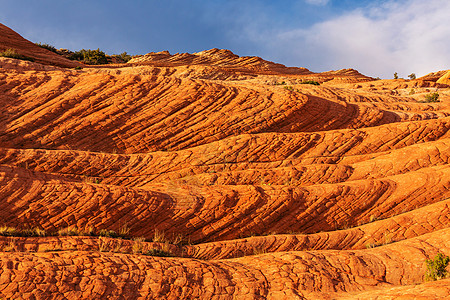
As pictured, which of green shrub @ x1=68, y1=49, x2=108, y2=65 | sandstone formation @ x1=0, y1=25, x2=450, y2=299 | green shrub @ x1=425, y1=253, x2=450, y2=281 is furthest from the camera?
green shrub @ x1=68, y1=49, x2=108, y2=65

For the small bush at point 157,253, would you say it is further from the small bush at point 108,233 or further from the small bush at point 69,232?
the small bush at point 69,232

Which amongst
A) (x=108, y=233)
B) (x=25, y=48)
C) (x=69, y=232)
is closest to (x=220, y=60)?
(x=25, y=48)

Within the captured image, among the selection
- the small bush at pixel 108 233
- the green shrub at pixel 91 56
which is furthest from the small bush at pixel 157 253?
the green shrub at pixel 91 56

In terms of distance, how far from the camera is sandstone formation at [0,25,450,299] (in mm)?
11023

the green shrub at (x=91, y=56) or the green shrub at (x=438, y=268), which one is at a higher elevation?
the green shrub at (x=91, y=56)

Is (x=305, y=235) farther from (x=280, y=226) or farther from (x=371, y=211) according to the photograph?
(x=371, y=211)

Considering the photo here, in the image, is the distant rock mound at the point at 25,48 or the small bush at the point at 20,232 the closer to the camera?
the small bush at the point at 20,232

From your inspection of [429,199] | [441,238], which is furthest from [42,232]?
[429,199]

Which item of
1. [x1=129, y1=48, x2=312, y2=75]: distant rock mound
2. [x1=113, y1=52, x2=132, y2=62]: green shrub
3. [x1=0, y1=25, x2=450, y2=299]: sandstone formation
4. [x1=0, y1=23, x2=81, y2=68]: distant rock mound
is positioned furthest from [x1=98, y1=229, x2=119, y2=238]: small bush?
[x1=113, y1=52, x2=132, y2=62]: green shrub

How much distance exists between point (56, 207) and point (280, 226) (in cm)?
827

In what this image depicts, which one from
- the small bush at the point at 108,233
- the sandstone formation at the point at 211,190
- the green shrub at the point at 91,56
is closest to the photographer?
the sandstone formation at the point at 211,190

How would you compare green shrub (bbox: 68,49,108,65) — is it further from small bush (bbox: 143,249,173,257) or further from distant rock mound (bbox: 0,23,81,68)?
small bush (bbox: 143,249,173,257)

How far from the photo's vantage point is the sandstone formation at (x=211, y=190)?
36.2 feet

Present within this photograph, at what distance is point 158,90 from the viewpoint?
2330 centimetres
